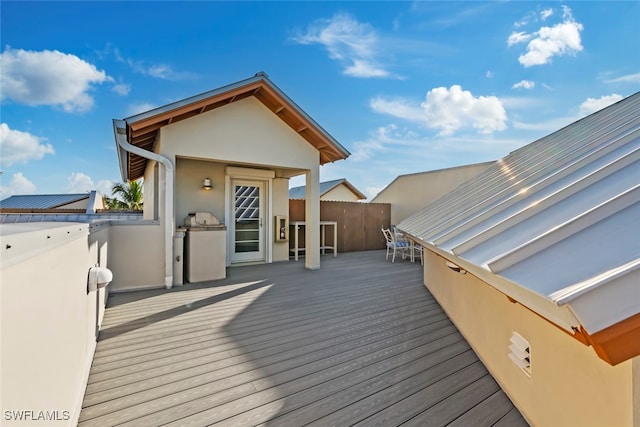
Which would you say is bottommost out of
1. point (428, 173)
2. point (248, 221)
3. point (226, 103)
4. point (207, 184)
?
point (248, 221)

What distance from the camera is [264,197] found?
7.97 m

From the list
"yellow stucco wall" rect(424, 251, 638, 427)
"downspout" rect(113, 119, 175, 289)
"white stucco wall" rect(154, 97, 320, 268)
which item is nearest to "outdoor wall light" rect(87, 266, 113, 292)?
"downspout" rect(113, 119, 175, 289)

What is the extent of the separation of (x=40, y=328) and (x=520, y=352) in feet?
9.77

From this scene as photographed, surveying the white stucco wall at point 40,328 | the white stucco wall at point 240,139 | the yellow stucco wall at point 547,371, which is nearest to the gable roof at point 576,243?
the yellow stucco wall at point 547,371

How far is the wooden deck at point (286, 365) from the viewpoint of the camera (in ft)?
6.56

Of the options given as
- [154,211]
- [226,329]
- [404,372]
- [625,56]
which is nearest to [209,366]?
[226,329]

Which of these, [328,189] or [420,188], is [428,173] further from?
[328,189]

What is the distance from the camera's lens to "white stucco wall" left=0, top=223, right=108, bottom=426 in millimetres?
957

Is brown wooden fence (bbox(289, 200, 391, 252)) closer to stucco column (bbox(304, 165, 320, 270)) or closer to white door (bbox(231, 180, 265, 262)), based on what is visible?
white door (bbox(231, 180, 265, 262))

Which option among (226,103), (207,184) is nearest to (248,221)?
(207,184)

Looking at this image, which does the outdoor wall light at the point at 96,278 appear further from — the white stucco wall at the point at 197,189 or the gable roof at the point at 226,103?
the white stucco wall at the point at 197,189

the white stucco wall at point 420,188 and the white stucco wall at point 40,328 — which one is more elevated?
the white stucco wall at point 420,188

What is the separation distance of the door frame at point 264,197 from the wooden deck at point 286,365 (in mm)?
2861

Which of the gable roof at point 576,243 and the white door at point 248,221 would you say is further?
the white door at point 248,221
